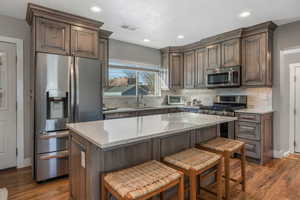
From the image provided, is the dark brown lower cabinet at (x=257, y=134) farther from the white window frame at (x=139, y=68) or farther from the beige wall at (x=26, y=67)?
the beige wall at (x=26, y=67)

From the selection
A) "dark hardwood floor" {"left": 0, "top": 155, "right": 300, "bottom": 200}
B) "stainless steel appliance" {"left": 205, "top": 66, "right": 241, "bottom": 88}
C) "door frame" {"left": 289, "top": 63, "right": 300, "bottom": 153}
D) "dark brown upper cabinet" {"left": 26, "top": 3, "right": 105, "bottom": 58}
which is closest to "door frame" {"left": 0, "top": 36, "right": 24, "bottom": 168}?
"dark hardwood floor" {"left": 0, "top": 155, "right": 300, "bottom": 200}

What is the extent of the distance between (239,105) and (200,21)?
217cm

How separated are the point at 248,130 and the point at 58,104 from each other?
3.53 metres

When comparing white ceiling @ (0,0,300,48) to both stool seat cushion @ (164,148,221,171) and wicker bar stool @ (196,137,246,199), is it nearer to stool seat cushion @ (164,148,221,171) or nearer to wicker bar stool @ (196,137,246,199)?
wicker bar stool @ (196,137,246,199)

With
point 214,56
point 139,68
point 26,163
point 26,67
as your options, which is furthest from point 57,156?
point 214,56

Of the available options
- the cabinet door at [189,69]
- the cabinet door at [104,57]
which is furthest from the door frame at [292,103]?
the cabinet door at [104,57]

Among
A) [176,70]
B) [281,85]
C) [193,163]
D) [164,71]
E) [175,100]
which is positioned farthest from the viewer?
[175,100]

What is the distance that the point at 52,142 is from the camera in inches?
104

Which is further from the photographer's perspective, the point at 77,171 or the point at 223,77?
the point at 223,77

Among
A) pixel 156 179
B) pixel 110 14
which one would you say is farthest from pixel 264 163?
pixel 110 14

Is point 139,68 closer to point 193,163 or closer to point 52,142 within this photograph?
point 52,142

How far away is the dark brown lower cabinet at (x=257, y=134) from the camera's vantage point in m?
3.20

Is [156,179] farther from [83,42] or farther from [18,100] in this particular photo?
[18,100]

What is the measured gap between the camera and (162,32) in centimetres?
384
